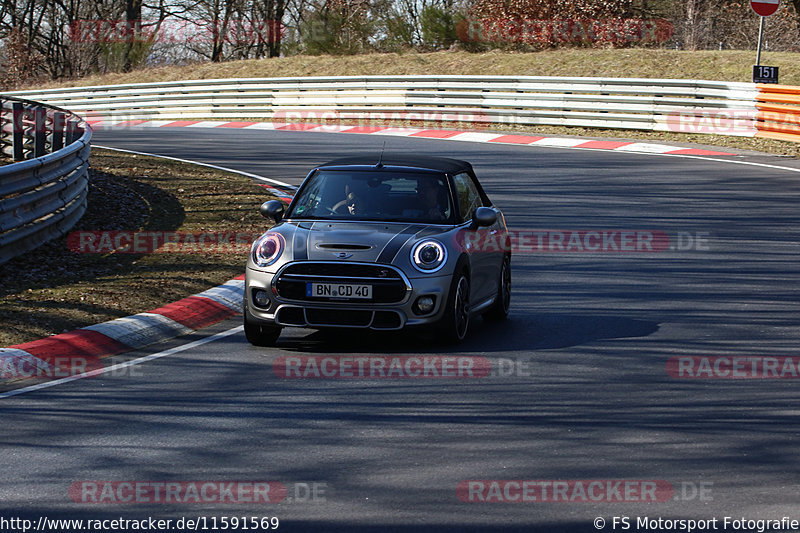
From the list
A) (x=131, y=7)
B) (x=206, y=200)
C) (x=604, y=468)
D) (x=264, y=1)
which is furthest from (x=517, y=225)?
(x=264, y=1)

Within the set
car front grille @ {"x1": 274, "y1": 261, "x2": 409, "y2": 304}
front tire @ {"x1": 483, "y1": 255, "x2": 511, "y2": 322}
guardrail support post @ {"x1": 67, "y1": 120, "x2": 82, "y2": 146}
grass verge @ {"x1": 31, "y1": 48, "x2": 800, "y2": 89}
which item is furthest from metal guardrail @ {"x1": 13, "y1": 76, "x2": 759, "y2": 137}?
car front grille @ {"x1": 274, "y1": 261, "x2": 409, "y2": 304}

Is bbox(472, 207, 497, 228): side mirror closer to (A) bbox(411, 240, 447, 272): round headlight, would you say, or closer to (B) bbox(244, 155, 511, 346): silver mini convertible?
(B) bbox(244, 155, 511, 346): silver mini convertible

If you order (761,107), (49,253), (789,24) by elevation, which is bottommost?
(49,253)

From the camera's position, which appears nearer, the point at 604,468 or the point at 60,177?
the point at 604,468

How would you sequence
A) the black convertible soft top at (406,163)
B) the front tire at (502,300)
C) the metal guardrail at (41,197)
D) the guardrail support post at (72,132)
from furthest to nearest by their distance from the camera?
the guardrail support post at (72,132)
the metal guardrail at (41,197)
the front tire at (502,300)
the black convertible soft top at (406,163)

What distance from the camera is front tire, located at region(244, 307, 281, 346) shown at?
29.7 ft

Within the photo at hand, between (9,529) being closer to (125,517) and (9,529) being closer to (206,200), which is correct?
(125,517)

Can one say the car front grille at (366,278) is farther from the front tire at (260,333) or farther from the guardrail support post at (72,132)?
the guardrail support post at (72,132)

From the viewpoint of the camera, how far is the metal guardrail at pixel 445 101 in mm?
26031

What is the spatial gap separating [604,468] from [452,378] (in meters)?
2.18

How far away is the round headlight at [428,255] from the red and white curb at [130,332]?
2.18 m

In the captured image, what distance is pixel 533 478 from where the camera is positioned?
19.2 ft

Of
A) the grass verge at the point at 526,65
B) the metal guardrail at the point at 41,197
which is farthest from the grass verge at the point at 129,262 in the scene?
the grass verge at the point at 526,65

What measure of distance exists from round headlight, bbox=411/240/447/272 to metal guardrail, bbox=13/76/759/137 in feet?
57.1
